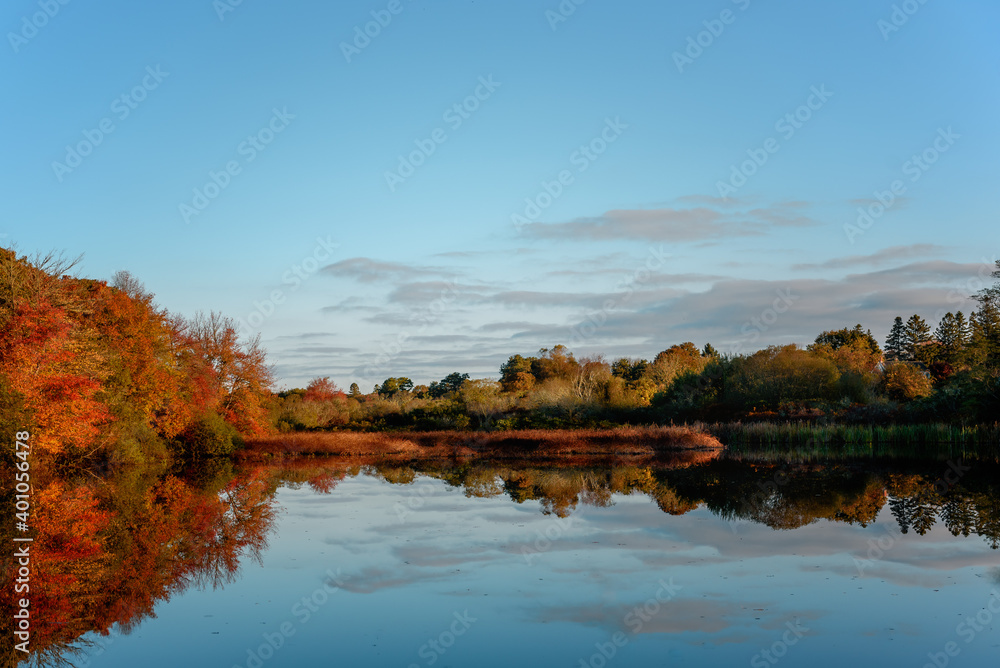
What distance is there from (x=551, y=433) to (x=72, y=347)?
19.6 metres

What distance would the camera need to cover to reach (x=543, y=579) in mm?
9477

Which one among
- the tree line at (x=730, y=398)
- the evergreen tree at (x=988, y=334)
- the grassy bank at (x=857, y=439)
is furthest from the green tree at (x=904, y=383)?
the grassy bank at (x=857, y=439)

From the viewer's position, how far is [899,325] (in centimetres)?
9225

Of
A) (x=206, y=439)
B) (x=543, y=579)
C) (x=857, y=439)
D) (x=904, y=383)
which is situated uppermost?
(x=904, y=383)

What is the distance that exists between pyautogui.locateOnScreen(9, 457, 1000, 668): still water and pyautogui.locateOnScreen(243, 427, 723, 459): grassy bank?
13208mm

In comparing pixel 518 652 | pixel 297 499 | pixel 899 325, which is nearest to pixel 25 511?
pixel 297 499

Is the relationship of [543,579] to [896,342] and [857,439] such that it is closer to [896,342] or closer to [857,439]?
[857,439]

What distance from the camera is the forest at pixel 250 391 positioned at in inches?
866

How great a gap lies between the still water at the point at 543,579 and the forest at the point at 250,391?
17.5ft

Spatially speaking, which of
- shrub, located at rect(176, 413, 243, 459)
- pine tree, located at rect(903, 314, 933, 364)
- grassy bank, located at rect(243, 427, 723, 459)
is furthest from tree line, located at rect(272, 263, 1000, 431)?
pine tree, located at rect(903, 314, 933, 364)

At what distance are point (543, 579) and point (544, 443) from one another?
2276cm

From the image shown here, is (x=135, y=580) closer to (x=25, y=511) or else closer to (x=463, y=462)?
(x=25, y=511)

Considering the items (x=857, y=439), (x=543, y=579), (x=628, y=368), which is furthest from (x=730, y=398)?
(x=543, y=579)

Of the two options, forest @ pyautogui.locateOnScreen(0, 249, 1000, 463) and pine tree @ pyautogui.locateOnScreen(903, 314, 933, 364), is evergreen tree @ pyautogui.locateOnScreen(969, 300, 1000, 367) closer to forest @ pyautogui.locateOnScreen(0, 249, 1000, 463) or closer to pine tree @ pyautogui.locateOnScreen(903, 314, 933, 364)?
forest @ pyautogui.locateOnScreen(0, 249, 1000, 463)
